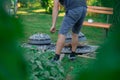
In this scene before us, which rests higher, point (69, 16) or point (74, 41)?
point (69, 16)

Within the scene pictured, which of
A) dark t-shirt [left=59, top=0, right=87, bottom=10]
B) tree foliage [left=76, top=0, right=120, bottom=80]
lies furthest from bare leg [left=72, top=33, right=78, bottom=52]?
tree foliage [left=76, top=0, right=120, bottom=80]

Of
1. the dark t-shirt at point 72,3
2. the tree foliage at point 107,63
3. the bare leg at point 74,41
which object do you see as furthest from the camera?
the bare leg at point 74,41

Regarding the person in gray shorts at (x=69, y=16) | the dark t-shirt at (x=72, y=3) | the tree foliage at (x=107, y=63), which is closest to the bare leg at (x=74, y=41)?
the person in gray shorts at (x=69, y=16)

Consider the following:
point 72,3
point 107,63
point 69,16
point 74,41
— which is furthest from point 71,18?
point 107,63

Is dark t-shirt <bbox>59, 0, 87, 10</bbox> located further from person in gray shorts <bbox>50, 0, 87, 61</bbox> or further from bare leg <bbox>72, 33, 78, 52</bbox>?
bare leg <bbox>72, 33, 78, 52</bbox>

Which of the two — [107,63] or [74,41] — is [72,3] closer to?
[74,41]

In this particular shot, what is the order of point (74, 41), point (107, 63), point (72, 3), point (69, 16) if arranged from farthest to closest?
1. point (74, 41)
2. point (69, 16)
3. point (72, 3)
4. point (107, 63)

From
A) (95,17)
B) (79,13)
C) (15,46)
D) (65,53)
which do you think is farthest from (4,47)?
(95,17)

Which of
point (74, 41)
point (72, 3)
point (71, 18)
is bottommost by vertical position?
point (74, 41)

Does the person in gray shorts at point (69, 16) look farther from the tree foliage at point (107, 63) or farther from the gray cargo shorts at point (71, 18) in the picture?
the tree foliage at point (107, 63)

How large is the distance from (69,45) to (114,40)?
307 inches

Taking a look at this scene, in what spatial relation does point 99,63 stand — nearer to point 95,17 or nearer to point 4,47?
point 4,47

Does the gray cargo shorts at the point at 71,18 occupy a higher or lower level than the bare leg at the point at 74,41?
higher

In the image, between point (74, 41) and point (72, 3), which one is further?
point (74, 41)
